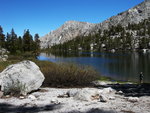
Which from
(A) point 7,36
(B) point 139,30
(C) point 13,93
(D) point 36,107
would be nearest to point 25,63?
(C) point 13,93

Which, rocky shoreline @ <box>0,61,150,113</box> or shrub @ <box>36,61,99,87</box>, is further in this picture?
shrub @ <box>36,61,99,87</box>

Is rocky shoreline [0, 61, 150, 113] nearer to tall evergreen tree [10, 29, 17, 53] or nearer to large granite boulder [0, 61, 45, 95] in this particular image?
large granite boulder [0, 61, 45, 95]

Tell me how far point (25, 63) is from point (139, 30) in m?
179

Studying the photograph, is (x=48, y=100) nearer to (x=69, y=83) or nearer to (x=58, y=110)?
(x=58, y=110)

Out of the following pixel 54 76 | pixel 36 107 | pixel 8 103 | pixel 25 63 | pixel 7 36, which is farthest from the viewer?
pixel 7 36

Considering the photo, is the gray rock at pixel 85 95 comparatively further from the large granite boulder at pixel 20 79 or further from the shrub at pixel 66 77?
the shrub at pixel 66 77

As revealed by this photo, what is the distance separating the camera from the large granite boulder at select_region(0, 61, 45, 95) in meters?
10.1

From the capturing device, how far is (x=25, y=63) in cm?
1107

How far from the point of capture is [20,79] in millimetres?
10422

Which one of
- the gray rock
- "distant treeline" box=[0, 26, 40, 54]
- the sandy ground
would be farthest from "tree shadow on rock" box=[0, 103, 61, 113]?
"distant treeline" box=[0, 26, 40, 54]

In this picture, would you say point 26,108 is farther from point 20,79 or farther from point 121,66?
point 121,66

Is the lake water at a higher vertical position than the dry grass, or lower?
lower

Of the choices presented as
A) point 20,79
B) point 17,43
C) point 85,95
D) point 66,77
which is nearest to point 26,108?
point 85,95

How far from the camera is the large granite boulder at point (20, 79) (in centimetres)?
1014
